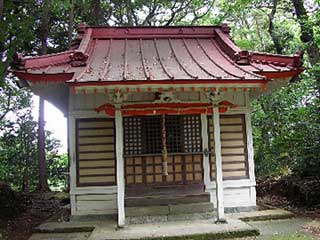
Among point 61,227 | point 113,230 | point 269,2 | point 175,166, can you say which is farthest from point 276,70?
point 269,2

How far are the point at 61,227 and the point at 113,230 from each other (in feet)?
3.79

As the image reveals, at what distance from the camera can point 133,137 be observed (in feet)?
28.2

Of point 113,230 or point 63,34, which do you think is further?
point 63,34

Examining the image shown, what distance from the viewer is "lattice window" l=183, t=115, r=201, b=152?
8.72 metres

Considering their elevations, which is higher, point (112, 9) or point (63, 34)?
point (112, 9)

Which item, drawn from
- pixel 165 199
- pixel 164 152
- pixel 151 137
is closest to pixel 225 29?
pixel 151 137

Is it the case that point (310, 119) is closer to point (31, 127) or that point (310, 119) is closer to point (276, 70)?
point (276, 70)

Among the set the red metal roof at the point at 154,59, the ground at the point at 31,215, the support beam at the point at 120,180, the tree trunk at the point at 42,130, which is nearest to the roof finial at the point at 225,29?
the red metal roof at the point at 154,59

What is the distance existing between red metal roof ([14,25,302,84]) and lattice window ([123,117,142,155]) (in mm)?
1375

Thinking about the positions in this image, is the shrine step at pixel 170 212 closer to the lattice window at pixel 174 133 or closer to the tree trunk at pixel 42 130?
the lattice window at pixel 174 133

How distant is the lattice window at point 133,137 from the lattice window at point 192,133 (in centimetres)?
104

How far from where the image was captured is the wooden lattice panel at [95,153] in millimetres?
8469

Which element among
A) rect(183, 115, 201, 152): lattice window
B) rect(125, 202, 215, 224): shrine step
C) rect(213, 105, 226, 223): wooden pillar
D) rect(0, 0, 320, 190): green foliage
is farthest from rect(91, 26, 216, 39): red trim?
rect(125, 202, 215, 224): shrine step

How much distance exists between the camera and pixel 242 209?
875cm
